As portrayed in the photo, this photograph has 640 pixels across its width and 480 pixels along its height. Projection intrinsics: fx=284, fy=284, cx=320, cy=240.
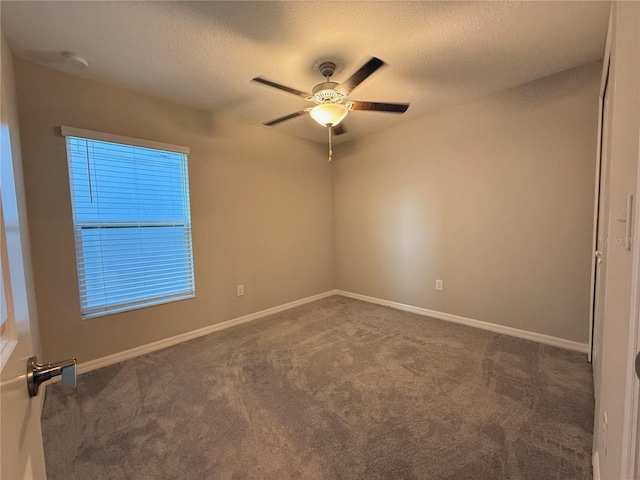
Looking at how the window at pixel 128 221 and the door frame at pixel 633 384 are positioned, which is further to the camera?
the window at pixel 128 221

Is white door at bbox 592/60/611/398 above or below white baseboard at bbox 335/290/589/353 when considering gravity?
above

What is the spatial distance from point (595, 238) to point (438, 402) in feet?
5.95

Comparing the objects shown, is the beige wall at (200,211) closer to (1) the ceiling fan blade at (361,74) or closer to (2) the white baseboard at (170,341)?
(2) the white baseboard at (170,341)

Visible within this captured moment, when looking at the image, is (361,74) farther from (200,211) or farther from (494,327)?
(494,327)

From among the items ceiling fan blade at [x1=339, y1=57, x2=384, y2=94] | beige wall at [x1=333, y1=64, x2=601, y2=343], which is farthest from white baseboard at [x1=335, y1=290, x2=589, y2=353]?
ceiling fan blade at [x1=339, y1=57, x2=384, y2=94]

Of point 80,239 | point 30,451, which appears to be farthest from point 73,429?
point 30,451

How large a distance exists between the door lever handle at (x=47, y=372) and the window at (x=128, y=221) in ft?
7.31

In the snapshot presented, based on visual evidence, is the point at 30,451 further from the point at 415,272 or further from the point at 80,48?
the point at 415,272

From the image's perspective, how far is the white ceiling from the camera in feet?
5.43

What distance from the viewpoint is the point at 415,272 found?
11.6 ft

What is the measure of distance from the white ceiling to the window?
0.58m

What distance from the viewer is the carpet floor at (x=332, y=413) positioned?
55.2 inches

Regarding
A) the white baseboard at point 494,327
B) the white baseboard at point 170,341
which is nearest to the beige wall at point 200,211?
the white baseboard at point 170,341

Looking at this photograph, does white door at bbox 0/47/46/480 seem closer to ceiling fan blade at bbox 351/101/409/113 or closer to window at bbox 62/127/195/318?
ceiling fan blade at bbox 351/101/409/113
